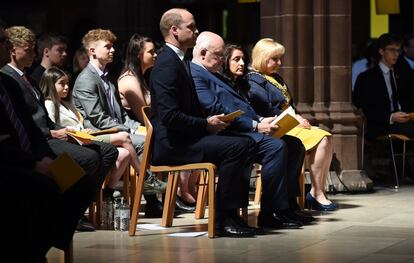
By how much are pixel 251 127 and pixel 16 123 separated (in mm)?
2842

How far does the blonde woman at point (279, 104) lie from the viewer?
10594 mm

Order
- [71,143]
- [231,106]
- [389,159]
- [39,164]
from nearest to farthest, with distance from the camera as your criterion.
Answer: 1. [39,164]
2. [71,143]
3. [231,106]
4. [389,159]

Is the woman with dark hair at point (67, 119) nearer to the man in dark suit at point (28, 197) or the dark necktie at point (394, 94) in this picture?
the man in dark suit at point (28, 197)

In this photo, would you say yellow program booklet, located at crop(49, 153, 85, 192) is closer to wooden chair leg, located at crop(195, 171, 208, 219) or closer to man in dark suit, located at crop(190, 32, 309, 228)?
man in dark suit, located at crop(190, 32, 309, 228)

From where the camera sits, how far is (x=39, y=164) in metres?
6.84

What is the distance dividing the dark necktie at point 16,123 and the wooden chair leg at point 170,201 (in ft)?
8.48

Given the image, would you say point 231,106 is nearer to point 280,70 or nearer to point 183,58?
point 183,58

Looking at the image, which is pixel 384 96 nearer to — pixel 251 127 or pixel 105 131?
pixel 251 127

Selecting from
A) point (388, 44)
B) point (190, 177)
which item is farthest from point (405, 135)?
point (190, 177)

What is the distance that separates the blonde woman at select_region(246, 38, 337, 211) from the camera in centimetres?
1059

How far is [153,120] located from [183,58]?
0.49 m

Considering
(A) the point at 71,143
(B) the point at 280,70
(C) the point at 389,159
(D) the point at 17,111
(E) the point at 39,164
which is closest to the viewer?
(E) the point at 39,164

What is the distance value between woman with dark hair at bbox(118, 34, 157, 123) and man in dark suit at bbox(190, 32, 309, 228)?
3.58ft

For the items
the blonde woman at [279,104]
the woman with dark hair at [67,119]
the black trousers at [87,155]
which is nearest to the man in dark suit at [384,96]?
the blonde woman at [279,104]
